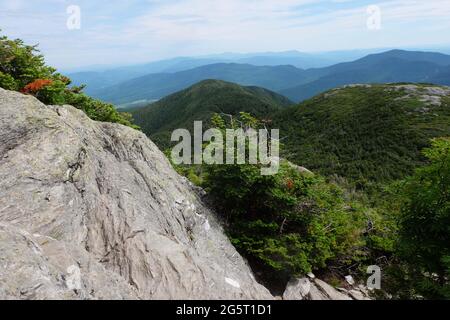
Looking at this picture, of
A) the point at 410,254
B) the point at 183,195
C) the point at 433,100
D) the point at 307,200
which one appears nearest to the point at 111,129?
the point at 183,195

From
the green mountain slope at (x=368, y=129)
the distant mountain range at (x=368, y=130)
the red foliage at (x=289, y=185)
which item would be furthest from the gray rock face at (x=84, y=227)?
the green mountain slope at (x=368, y=129)

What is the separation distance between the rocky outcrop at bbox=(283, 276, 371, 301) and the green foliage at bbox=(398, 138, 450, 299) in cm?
303

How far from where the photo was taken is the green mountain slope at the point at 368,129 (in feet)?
381

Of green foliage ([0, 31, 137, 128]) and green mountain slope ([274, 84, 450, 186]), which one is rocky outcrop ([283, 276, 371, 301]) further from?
green mountain slope ([274, 84, 450, 186])

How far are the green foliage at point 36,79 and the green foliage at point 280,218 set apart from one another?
9384mm

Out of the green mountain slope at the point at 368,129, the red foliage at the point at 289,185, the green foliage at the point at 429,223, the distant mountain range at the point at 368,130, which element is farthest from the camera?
the green mountain slope at the point at 368,129

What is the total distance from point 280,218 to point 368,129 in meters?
144

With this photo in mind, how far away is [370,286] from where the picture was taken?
1543cm

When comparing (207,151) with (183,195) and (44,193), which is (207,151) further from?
(44,193)

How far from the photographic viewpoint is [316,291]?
49.5ft

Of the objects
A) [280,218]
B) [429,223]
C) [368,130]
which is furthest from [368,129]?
[429,223]

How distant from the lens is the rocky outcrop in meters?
14.5

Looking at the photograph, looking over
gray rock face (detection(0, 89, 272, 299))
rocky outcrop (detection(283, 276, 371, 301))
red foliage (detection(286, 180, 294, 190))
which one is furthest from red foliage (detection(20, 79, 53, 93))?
rocky outcrop (detection(283, 276, 371, 301))

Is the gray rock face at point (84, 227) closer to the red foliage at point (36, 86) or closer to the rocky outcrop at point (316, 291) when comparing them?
the rocky outcrop at point (316, 291)
